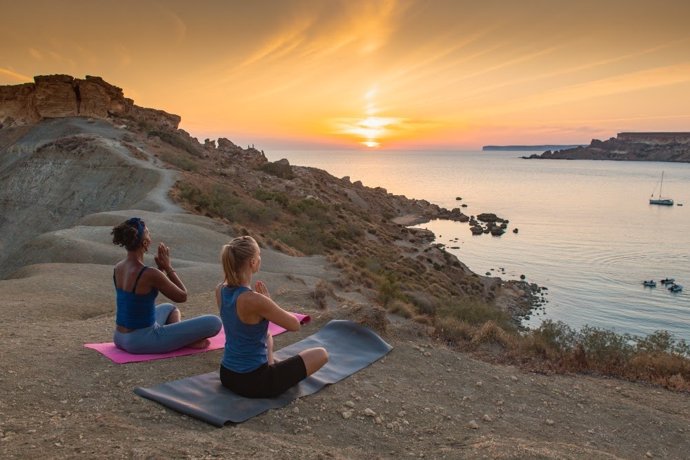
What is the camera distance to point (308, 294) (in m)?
11.1

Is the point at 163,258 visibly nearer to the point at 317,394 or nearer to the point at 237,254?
the point at 237,254

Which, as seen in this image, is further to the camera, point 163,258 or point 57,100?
point 57,100

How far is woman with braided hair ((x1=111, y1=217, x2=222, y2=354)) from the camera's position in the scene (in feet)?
20.2

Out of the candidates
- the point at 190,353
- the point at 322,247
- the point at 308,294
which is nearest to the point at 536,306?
the point at 322,247

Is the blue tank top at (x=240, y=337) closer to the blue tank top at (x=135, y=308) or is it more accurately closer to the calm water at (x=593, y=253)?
the blue tank top at (x=135, y=308)

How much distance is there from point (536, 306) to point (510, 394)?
2107 centimetres

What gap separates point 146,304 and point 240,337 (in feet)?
5.69

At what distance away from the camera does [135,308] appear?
6.41 metres

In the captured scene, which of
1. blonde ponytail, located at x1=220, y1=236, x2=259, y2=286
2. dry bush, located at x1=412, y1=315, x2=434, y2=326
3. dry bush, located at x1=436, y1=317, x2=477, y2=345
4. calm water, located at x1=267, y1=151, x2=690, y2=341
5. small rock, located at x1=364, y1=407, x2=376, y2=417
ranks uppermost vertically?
blonde ponytail, located at x1=220, y1=236, x2=259, y2=286

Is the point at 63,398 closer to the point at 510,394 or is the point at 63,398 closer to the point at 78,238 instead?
the point at 510,394

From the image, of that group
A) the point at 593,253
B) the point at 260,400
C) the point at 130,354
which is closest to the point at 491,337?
the point at 260,400

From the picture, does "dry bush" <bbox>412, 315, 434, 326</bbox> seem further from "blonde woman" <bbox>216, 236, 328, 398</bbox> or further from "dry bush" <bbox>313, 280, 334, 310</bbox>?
"blonde woman" <bbox>216, 236, 328, 398</bbox>

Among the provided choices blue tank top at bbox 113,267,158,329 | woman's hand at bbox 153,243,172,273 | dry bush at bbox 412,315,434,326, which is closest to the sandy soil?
blue tank top at bbox 113,267,158,329

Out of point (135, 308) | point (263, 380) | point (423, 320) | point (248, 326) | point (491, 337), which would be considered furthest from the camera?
point (423, 320)
